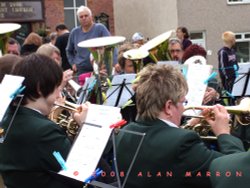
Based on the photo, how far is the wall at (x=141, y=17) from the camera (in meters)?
16.6

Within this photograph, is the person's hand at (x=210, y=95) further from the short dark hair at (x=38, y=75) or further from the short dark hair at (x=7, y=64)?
the short dark hair at (x=38, y=75)

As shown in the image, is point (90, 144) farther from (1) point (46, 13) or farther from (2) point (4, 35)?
(1) point (46, 13)

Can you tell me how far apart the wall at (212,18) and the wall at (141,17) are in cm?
75

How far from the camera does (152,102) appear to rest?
254 cm

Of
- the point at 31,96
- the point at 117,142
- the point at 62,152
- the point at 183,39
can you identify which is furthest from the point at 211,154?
the point at 183,39

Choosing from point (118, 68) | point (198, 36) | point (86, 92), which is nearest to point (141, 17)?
point (198, 36)

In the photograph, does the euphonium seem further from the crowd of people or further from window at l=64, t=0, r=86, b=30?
window at l=64, t=0, r=86, b=30

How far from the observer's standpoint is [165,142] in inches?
93.6

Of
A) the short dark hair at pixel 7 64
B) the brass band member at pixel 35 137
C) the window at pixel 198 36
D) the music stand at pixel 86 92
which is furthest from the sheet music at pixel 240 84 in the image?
the window at pixel 198 36

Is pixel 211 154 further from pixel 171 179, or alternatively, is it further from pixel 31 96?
pixel 31 96

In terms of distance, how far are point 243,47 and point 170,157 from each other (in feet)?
48.7

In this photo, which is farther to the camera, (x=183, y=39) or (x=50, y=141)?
(x=183, y=39)

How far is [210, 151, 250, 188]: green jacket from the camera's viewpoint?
73.2 inches

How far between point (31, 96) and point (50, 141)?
279 millimetres
